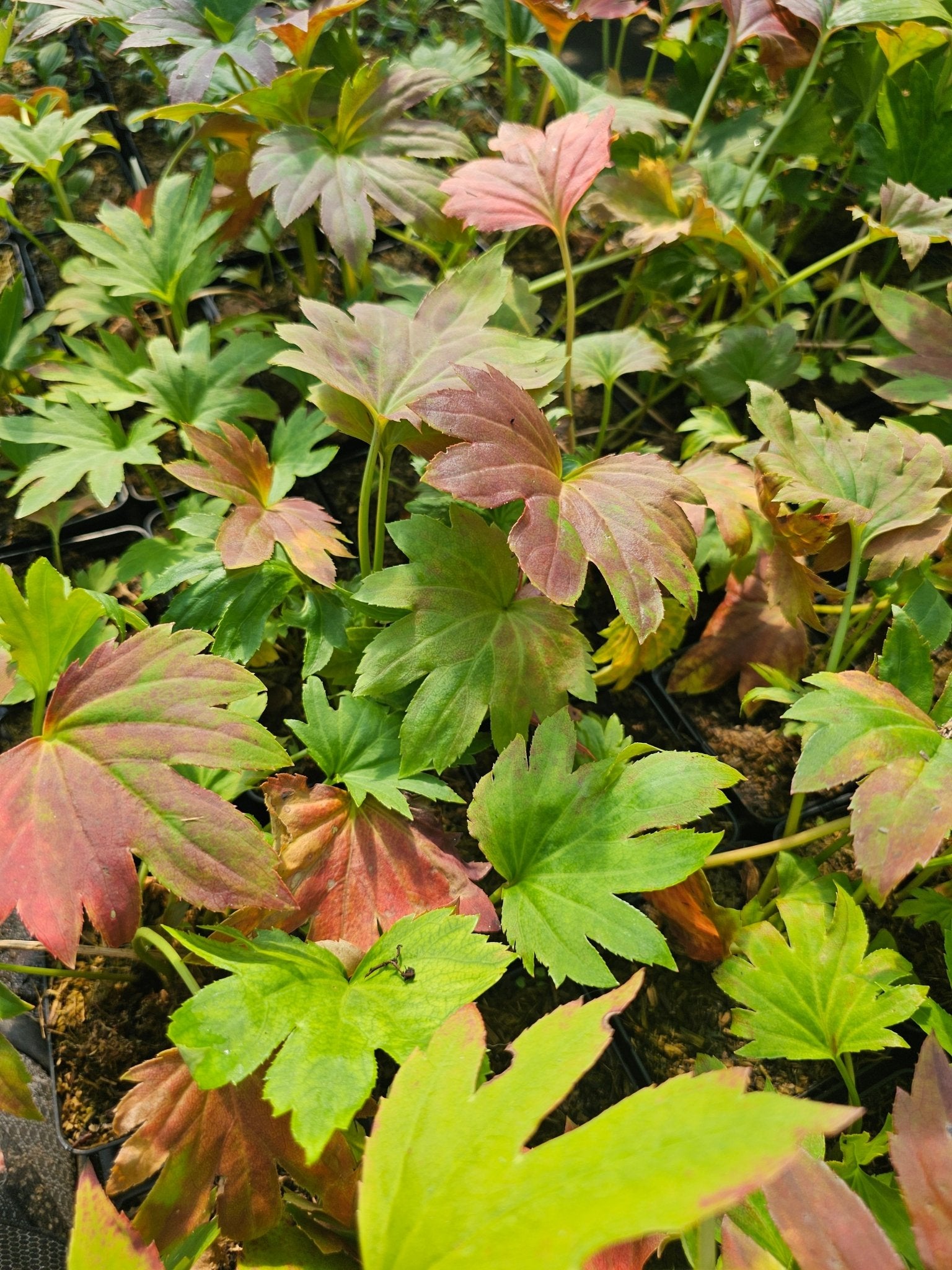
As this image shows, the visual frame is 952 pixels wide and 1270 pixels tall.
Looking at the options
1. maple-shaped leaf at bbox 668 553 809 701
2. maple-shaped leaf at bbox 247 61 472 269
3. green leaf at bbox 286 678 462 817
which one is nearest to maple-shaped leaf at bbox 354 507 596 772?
green leaf at bbox 286 678 462 817

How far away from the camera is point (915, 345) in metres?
1.27

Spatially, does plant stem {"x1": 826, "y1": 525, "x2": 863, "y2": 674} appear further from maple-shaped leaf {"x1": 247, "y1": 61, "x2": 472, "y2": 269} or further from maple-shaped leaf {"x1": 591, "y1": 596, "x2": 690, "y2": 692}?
maple-shaped leaf {"x1": 247, "y1": 61, "x2": 472, "y2": 269}

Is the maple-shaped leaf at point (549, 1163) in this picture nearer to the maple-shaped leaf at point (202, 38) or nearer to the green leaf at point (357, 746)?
the green leaf at point (357, 746)

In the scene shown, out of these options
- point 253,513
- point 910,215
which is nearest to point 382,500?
point 253,513

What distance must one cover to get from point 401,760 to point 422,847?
10 centimetres

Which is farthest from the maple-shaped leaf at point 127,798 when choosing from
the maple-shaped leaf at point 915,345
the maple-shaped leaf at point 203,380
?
the maple-shaped leaf at point 915,345

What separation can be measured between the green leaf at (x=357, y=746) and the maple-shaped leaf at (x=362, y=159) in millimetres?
619

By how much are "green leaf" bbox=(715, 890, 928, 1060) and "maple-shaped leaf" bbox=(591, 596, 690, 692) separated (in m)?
0.41

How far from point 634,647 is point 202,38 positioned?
106 cm

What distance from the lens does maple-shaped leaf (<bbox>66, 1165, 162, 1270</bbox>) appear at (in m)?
0.42

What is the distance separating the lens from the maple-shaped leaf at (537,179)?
42.7 inches

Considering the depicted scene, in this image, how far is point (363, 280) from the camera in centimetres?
141

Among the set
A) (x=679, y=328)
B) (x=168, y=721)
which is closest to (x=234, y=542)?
(x=168, y=721)

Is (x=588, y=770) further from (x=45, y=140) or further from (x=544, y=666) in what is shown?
(x=45, y=140)
